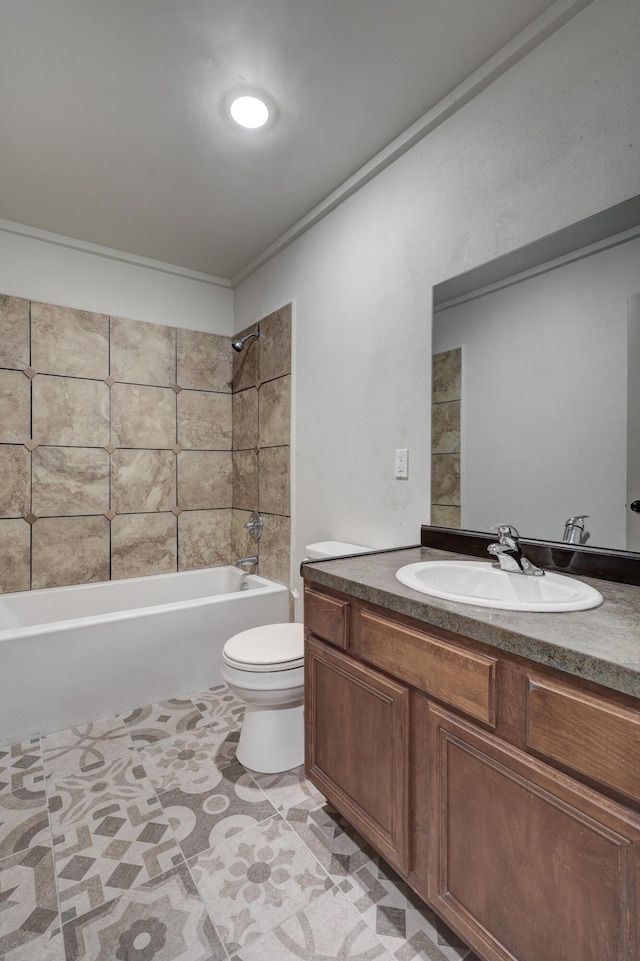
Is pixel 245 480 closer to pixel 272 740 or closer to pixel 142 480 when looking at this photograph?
pixel 142 480

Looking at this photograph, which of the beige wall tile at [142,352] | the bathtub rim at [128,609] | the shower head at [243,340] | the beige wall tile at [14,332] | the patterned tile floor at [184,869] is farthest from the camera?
the shower head at [243,340]

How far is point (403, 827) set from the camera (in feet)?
3.70

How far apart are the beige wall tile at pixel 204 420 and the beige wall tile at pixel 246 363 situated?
18 cm

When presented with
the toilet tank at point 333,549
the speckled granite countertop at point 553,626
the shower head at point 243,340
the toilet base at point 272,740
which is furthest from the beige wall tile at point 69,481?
the speckled granite countertop at point 553,626

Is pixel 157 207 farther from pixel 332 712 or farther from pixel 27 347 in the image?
pixel 332 712

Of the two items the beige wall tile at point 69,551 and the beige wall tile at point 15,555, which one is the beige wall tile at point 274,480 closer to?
the beige wall tile at point 69,551

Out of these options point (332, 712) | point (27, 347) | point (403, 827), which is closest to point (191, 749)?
point (332, 712)

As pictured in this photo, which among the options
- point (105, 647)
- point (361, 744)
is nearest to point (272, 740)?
point (361, 744)

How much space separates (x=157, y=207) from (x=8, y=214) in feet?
2.71

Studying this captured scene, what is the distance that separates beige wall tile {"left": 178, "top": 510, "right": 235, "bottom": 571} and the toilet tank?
1.23m

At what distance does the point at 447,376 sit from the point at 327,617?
3.27 feet

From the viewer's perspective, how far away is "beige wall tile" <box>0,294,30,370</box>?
8.31ft

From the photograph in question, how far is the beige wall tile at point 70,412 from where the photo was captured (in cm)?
264

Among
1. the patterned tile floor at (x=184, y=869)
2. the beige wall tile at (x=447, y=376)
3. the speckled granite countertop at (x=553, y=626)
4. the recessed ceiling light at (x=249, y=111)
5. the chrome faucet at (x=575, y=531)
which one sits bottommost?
the patterned tile floor at (x=184, y=869)
